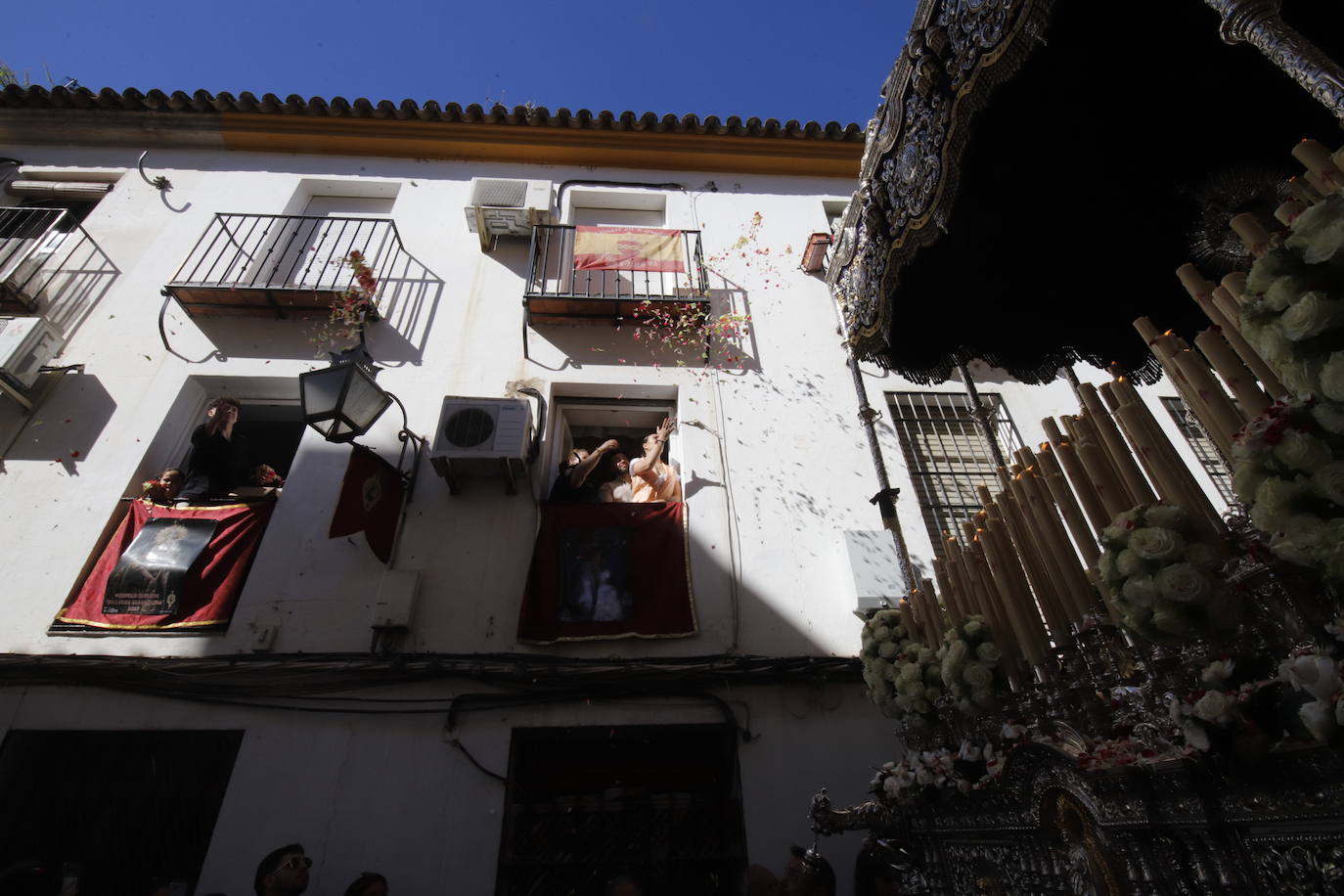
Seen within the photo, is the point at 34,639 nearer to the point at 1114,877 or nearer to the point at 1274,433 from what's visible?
the point at 1114,877

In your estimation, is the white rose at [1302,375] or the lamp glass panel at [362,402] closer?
the white rose at [1302,375]

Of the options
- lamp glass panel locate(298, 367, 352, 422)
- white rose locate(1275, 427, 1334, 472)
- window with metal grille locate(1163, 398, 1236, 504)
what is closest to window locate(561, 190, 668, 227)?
lamp glass panel locate(298, 367, 352, 422)

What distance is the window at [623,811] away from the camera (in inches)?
179

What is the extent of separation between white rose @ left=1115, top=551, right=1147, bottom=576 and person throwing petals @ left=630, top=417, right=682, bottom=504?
14.6ft

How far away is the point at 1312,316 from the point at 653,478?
5259 mm

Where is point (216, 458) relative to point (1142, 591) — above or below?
above

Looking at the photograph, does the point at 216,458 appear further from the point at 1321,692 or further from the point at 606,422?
the point at 1321,692

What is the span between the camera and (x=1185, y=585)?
76.5 inches

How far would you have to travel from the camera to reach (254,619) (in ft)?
17.5

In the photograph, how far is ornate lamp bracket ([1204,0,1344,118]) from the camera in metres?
1.85

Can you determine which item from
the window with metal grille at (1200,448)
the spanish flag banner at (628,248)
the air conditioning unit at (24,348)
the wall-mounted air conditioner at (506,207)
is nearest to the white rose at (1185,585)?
the window with metal grille at (1200,448)

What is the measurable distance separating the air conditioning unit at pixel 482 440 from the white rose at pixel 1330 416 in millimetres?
5161

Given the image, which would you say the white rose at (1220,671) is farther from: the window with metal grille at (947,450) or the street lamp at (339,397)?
the street lamp at (339,397)

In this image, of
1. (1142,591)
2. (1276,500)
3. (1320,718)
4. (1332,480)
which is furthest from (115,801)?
(1332,480)
